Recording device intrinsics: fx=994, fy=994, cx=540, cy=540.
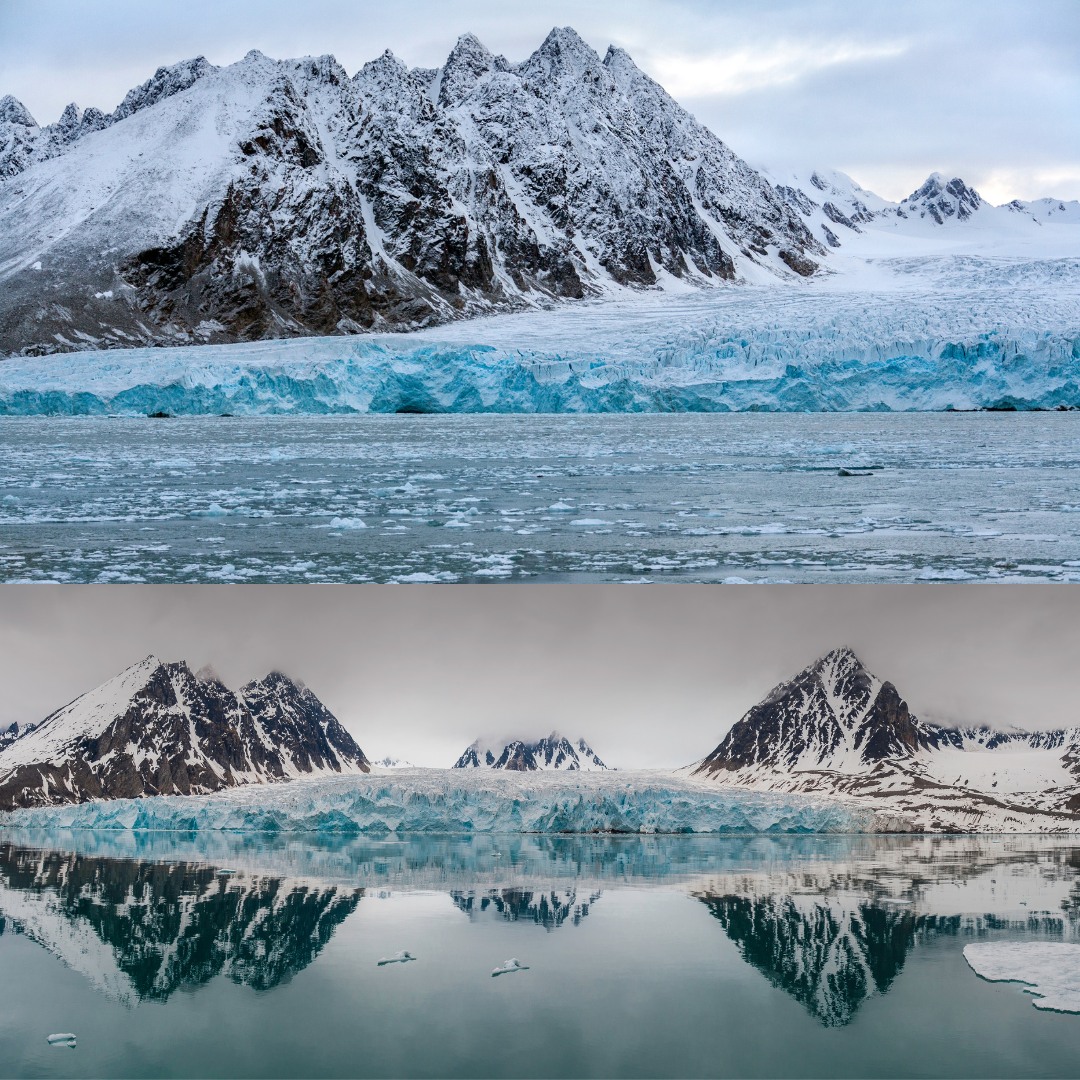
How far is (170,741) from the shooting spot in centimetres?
640

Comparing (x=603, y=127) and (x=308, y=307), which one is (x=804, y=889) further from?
(x=603, y=127)

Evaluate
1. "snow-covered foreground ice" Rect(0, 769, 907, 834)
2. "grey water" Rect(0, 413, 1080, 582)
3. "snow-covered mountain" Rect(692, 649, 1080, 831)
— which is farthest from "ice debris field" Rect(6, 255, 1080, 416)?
"snow-covered foreground ice" Rect(0, 769, 907, 834)

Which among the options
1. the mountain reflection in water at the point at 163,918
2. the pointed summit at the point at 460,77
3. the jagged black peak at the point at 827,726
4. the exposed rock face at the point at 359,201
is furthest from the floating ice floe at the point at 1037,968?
the pointed summit at the point at 460,77

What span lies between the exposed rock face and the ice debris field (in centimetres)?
2137

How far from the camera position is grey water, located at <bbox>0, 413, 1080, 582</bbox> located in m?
5.13

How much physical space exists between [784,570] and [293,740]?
311 cm

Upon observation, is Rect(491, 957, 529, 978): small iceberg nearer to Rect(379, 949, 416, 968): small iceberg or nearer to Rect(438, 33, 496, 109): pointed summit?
Rect(379, 949, 416, 968): small iceberg

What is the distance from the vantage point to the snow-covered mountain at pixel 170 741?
221 inches

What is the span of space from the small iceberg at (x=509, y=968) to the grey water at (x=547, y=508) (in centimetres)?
174

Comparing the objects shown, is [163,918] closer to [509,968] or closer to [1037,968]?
[509,968]

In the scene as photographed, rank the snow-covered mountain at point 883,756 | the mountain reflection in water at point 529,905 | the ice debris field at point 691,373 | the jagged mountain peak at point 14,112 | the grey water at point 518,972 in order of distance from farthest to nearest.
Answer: the jagged mountain peak at point 14,112 → the ice debris field at point 691,373 → the snow-covered mountain at point 883,756 → the mountain reflection in water at point 529,905 → the grey water at point 518,972

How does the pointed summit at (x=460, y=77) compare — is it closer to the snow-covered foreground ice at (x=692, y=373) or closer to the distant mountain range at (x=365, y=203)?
the distant mountain range at (x=365, y=203)

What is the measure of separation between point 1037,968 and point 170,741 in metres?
5.02

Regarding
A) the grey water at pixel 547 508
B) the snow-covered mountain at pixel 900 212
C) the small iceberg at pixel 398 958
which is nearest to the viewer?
the small iceberg at pixel 398 958
